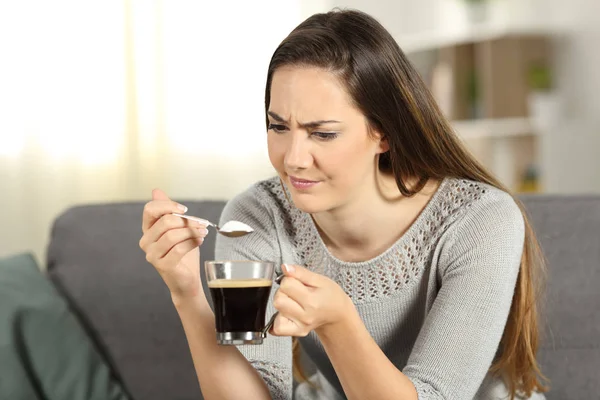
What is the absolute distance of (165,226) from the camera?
4.66ft

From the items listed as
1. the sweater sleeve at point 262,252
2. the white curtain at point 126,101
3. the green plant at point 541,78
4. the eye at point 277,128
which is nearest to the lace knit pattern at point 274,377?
the sweater sleeve at point 262,252

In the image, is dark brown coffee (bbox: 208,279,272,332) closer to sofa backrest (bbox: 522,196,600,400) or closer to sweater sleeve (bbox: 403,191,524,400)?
sweater sleeve (bbox: 403,191,524,400)

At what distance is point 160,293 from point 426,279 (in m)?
0.75

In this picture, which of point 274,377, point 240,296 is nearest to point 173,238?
point 240,296

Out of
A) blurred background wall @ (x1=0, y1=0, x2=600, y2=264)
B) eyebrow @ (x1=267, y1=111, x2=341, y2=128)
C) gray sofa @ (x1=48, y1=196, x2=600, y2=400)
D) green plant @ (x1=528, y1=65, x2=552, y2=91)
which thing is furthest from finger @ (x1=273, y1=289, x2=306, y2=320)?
green plant @ (x1=528, y1=65, x2=552, y2=91)

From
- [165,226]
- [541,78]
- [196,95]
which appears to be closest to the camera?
[165,226]

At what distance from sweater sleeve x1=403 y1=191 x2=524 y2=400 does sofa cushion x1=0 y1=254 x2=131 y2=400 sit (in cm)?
87

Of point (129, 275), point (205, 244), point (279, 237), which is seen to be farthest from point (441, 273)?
point (129, 275)

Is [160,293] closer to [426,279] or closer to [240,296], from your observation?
[426,279]

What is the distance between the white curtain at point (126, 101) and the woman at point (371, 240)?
3089 mm

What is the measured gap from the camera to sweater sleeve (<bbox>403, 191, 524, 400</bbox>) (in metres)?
1.57

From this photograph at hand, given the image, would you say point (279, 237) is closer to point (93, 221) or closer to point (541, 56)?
point (93, 221)

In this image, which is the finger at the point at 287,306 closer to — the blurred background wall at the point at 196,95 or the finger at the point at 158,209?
the finger at the point at 158,209

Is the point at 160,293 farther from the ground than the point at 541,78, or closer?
closer
